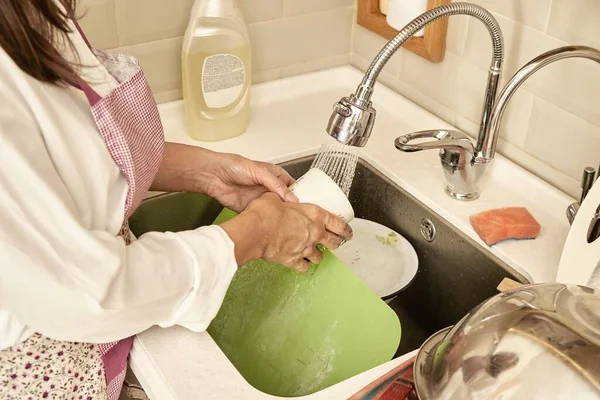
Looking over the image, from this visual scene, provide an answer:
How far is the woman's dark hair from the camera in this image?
0.61 m

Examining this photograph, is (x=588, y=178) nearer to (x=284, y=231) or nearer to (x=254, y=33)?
(x=284, y=231)

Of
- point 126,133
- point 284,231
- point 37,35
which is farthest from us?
point 284,231

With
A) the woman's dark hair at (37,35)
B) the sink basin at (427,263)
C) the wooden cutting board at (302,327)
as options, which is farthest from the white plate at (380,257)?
the woman's dark hair at (37,35)

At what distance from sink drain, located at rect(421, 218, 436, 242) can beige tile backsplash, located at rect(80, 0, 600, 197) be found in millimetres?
184

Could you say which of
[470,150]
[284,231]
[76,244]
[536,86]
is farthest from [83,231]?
[536,86]

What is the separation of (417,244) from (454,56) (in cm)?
33

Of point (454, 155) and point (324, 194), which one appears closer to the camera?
point (324, 194)

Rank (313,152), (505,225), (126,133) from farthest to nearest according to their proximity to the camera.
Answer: (313,152) → (505,225) → (126,133)

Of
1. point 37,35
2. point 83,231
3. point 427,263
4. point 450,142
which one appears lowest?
point 427,263

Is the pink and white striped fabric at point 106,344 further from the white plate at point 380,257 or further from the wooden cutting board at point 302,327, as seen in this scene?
the white plate at point 380,257

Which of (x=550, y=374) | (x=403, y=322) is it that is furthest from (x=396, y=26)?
(x=550, y=374)

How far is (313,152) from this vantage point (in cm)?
122

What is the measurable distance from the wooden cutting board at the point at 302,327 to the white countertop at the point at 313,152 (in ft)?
0.32

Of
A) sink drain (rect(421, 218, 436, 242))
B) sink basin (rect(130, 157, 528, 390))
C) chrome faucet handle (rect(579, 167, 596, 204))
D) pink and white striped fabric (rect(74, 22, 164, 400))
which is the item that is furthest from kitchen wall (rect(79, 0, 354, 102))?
chrome faucet handle (rect(579, 167, 596, 204))
